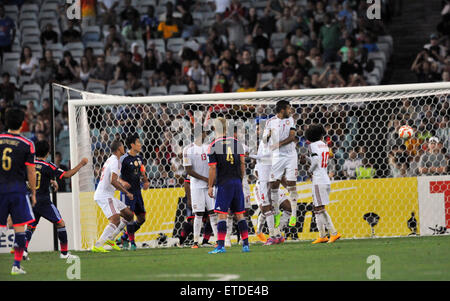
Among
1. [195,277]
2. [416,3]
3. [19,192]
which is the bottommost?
[195,277]

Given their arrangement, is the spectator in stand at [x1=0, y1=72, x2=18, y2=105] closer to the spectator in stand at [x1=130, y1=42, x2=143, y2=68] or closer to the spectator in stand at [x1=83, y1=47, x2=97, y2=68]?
the spectator in stand at [x1=83, y1=47, x2=97, y2=68]

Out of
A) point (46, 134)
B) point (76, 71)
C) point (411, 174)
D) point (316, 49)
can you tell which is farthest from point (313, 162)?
point (76, 71)

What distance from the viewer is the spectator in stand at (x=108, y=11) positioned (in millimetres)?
22484

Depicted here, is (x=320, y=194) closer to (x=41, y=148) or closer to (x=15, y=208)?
(x=41, y=148)

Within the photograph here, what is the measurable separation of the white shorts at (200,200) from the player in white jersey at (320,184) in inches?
70.2

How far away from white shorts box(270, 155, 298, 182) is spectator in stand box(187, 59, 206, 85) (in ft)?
23.1

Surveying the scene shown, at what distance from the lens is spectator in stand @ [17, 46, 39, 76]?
69.9 feet

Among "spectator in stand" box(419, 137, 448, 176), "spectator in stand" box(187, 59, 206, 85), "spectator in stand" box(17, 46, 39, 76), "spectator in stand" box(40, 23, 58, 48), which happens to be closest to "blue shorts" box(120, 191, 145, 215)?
"spectator in stand" box(419, 137, 448, 176)

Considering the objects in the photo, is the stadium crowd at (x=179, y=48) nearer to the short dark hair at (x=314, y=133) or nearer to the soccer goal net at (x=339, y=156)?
the soccer goal net at (x=339, y=156)

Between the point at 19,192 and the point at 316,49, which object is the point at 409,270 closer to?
the point at 19,192

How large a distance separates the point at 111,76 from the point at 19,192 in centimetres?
1105

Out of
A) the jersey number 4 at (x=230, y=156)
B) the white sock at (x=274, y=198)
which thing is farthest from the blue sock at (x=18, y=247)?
the white sock at (x=274, y=198)

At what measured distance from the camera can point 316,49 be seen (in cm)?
1900

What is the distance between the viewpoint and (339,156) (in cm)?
1505
